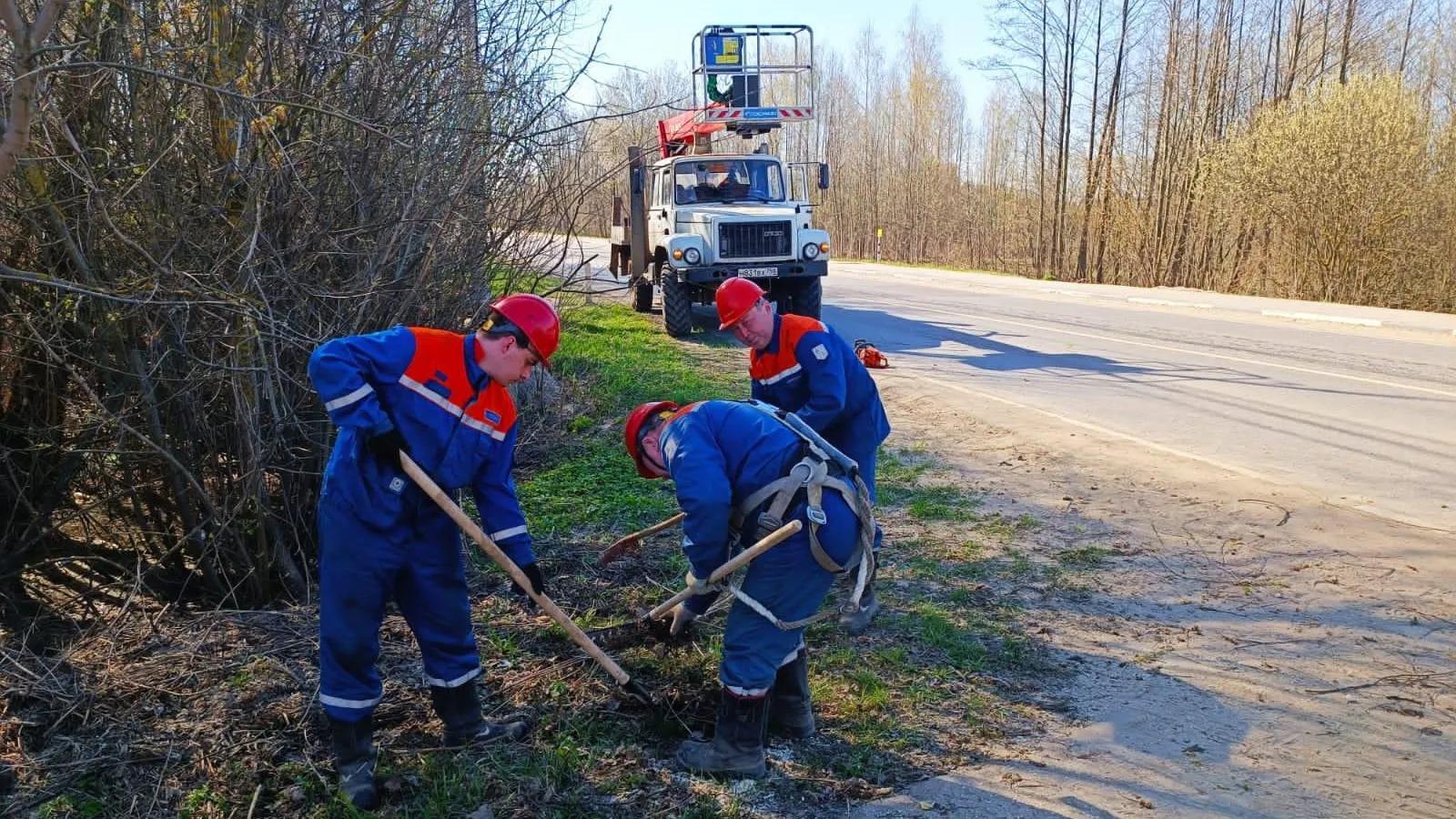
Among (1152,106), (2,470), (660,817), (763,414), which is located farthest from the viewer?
(1152,106)

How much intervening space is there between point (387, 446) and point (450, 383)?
0.32m

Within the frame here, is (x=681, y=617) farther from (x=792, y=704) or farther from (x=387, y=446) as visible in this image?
(x=387, y=446)

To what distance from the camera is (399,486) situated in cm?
320

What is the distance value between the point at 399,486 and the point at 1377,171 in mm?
21710

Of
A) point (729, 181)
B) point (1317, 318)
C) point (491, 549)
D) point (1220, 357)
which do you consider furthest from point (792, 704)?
A: point (1317, 318)

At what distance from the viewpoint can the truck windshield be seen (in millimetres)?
14852

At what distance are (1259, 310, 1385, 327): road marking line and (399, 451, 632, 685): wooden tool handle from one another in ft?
50.7

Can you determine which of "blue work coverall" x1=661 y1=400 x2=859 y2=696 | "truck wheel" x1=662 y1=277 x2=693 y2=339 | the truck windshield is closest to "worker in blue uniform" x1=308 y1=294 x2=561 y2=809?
"blue work coverall" x1=661 y1=400 x2=859 y2=696

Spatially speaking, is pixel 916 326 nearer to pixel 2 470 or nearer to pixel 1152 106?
pixel 2 470

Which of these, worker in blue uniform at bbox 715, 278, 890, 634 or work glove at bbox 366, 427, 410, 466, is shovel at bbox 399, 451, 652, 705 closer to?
work glove at bbox 366, 427, 410, 466

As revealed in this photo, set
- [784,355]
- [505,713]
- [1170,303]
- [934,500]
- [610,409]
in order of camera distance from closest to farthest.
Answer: [505,713], [784,355], [934,500], [610,409], [1170,303]

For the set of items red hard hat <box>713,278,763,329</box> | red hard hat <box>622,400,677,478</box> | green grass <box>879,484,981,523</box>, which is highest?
red hard hat <box>713,278,763,329</box>

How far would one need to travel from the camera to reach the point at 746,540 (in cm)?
352

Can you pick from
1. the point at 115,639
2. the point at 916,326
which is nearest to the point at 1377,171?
the point at 916,326
